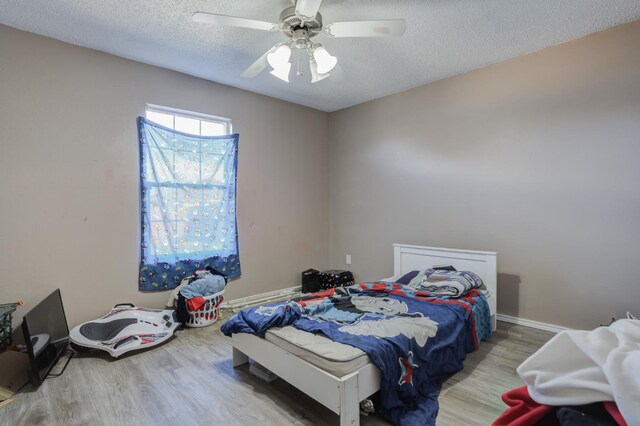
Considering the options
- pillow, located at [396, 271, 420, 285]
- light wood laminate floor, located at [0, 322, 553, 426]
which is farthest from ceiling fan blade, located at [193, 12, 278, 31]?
pillow, located at [396, 271, 420, 285]

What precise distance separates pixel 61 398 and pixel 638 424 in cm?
261

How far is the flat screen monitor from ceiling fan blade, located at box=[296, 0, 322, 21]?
2.47 m

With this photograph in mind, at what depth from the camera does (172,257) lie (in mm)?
3307

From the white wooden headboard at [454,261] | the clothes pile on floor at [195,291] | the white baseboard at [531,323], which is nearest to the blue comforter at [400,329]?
the white wooden headboard at [454,261]

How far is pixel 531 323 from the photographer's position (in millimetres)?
A: 3000

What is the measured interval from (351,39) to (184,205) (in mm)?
2237

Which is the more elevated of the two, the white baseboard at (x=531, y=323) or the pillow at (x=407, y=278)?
the pillow at (x=407, y=278)

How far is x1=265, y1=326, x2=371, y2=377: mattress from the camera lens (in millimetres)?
1628

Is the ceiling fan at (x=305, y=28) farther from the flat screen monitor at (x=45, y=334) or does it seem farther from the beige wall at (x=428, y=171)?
the flat screen monitor at (x=45, y=334)

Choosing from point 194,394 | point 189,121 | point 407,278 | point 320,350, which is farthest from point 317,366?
point 189,121

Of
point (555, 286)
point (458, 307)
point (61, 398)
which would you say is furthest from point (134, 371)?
point (555, 286)

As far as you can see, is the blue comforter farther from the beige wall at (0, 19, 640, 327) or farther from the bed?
the beige wall at (0, 19, 640, 327)

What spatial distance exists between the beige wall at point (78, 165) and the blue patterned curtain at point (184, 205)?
11cm

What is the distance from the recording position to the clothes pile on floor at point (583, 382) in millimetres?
590
